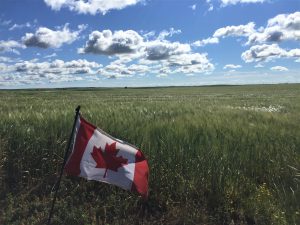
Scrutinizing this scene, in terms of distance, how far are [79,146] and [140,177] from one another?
100 cm

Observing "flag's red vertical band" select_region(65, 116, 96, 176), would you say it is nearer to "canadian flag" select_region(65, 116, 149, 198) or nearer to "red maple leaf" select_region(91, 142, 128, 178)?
"canadian flag" select_region(65, 116, 149, 198)

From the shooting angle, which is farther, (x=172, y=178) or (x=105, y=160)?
(x=172, y=178)

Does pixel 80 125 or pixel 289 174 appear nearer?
pixel 80 125

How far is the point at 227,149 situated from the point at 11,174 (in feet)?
13.5

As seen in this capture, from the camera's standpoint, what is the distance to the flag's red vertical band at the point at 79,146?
6246mm

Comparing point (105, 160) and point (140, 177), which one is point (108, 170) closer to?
point (105, 160)

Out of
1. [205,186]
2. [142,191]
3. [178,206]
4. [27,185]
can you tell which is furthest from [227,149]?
[27,185]

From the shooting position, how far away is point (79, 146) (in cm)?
625

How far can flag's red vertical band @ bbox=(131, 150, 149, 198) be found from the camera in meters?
6.08

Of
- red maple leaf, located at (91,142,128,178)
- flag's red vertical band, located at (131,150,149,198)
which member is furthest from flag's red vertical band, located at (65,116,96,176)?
flag's red vertical band, located at (131,150,149,198)

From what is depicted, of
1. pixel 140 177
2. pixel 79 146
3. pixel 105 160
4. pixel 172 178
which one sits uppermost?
pixel 79 146

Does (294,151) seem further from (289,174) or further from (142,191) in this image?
(142,191)

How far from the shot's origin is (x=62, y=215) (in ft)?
22.3

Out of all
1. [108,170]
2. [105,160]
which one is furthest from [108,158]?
[108,170]
